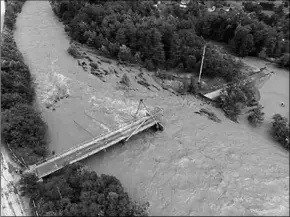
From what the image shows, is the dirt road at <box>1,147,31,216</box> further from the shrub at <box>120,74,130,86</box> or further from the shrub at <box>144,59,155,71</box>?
the shrub at <box>144,59,155,71</box>

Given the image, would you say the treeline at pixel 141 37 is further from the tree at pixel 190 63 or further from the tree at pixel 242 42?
the tree at pixel 242 42

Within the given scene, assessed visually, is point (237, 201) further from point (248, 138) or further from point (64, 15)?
point (64, 15)

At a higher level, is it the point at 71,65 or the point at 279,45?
the point at 279,45

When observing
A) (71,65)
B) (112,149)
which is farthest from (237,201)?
(71,65)

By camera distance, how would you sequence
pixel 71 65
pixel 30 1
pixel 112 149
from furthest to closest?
pixel 30 1 < pixel 71 65 < pixel 112 149

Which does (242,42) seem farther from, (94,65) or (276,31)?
(94,65)

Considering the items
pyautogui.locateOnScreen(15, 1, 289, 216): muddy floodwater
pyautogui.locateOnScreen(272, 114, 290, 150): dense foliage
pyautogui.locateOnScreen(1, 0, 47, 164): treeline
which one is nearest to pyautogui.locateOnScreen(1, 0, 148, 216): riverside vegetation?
pyautogui.locateOnScreen(1, 0, 47, 164): treeline

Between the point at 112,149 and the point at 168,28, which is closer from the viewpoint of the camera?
A: the point at 112,149
